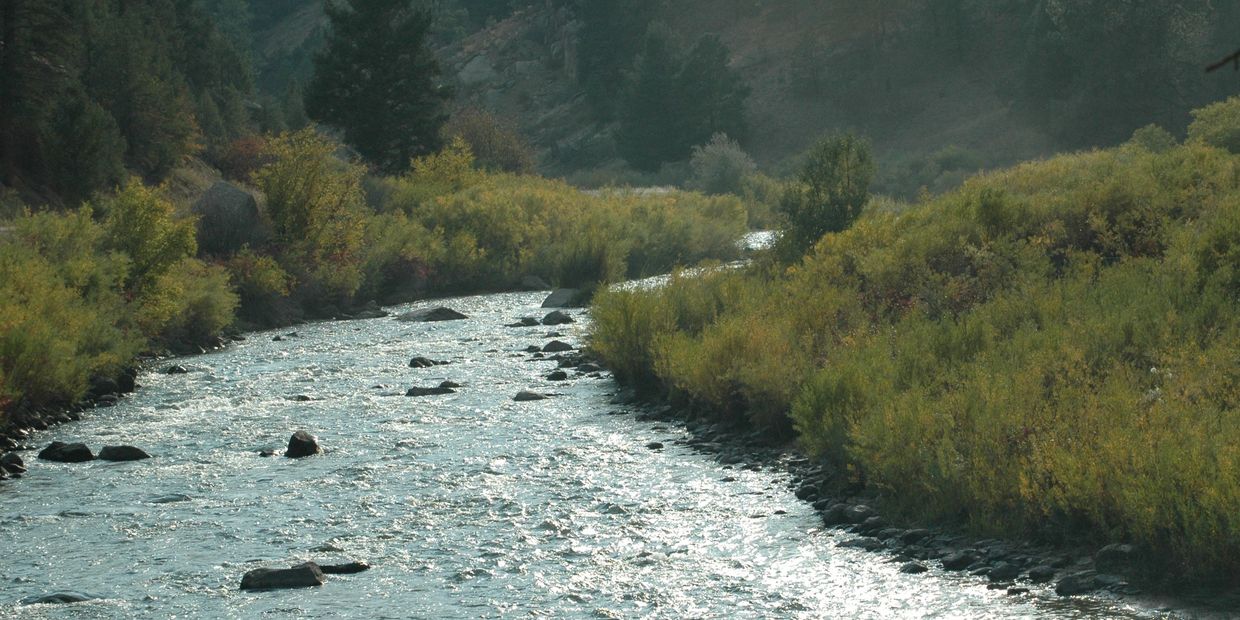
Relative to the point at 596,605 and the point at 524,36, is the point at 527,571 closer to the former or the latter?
the point at 596,605

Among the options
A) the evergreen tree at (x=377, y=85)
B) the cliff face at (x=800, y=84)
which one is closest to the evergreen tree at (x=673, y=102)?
the cliff face at (x=800, y=84)

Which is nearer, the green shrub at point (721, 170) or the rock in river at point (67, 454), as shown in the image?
the rock in river at point (67, 454)

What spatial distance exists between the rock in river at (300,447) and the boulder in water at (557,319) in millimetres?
13726

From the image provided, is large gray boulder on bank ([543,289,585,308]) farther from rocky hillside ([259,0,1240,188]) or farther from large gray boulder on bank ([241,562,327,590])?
rocky hillside ([259,0,1240,188])

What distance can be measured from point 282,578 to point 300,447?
5408 mm

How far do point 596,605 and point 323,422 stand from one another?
913cm

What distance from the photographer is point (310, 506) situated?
1427cm

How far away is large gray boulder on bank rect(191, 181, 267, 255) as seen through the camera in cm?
3412

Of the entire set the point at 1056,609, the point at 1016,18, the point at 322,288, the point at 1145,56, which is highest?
the point at 1016,18

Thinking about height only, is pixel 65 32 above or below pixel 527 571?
above

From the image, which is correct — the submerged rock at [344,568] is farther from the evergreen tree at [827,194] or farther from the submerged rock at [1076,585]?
the evergreen tree at [827,194]

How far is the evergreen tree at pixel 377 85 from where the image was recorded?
187 ft

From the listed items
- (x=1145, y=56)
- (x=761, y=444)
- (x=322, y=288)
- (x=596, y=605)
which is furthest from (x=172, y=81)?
(x=596, y=605)

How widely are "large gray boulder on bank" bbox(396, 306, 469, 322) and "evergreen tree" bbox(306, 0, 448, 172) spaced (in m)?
26.1
